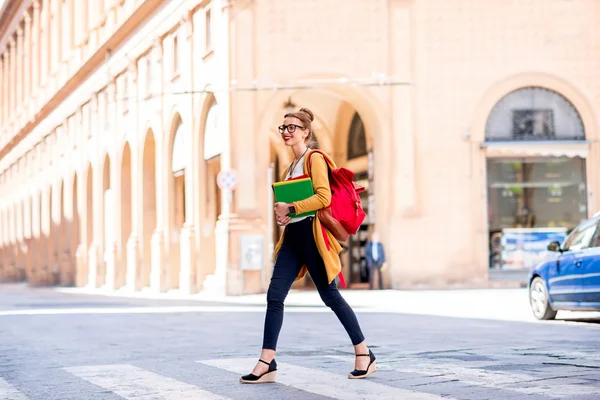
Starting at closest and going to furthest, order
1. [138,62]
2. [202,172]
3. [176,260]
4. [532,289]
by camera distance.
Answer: [532,289], [202,172], [176,260], [138,62]

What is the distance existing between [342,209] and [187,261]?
22228 mm

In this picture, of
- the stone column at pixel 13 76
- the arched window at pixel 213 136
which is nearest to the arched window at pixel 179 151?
the arched window at pixel 213 136

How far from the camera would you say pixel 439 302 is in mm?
20891

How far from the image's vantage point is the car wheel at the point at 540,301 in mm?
14906

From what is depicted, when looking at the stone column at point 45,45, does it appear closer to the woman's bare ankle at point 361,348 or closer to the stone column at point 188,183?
the stone column at point 188,183

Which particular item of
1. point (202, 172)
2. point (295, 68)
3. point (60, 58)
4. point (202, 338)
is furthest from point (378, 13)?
point (60, 58)

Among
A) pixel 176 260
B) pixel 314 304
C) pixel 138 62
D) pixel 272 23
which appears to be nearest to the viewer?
pixel 314 304

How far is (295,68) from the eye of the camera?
2688cm

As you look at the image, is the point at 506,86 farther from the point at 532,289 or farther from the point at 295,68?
the point at 532,289

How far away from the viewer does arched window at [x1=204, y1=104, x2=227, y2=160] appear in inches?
1083

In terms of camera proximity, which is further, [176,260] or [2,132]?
[2,132]

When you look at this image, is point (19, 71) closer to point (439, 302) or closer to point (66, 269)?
point (66, 269)

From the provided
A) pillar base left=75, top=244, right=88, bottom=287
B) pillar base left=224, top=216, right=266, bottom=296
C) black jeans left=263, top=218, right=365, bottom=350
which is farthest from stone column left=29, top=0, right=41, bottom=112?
black jeans left=263, top=218, right=365, bottom=350

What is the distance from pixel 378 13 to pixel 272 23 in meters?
2.51
